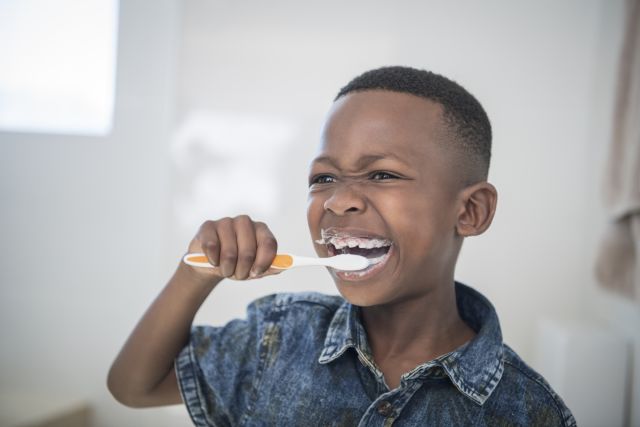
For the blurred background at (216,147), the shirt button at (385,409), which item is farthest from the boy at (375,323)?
the blurred background at (216,147)

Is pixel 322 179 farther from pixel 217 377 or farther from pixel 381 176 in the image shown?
pixel 217 377

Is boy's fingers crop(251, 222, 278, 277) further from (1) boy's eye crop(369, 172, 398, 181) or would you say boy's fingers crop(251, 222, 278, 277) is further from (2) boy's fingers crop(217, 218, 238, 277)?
(1) boy's eye crop(369, 172, 398, 181)

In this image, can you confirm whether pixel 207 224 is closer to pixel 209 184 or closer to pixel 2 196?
pixel 209 184

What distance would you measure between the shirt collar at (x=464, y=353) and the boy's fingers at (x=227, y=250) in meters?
0.17

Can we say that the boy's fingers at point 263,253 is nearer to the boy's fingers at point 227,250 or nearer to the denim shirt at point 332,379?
the boy's fingers at point 227,250

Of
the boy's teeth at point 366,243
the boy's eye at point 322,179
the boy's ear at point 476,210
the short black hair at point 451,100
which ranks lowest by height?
the boy's teeth at point 366,243

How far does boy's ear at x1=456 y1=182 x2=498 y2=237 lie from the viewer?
0.65 m

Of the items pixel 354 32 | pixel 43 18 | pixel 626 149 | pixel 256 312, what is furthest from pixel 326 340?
pixel 43 18

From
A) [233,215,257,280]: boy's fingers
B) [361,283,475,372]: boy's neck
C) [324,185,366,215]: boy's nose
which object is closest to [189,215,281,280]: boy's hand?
[233,215,257,280]: boy's fingers

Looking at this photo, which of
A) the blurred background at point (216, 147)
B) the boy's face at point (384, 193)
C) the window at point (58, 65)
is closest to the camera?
the boy's face at point (384, 193)

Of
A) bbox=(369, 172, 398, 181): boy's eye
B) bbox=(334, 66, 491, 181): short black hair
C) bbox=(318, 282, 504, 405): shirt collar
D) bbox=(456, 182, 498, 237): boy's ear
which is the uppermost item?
bbox=(334, 66, 491, 181): short black hair

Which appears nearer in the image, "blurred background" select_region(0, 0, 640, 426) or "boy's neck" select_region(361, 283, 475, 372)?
"boy's neck" select_region(361, 283, 475, 372)

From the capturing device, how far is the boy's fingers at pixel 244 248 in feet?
1.62

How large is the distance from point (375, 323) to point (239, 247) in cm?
24
